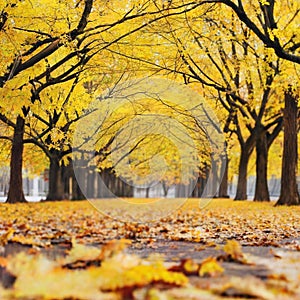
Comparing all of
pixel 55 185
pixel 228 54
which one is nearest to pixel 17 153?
pixel 55 185

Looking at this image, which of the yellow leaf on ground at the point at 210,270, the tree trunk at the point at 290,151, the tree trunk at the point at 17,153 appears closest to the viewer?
the yellow leaf on ground at the point at 210,270

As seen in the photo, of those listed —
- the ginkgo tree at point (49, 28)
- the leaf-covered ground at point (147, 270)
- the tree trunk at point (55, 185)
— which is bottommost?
the leaf-covered ground at point (147, 270)

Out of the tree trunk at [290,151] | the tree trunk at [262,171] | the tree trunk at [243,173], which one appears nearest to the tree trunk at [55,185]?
the tree trunk at [243,173]

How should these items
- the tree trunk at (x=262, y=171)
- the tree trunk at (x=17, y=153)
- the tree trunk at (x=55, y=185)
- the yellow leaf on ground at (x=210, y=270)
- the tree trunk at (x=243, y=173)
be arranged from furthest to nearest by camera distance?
the tree trunk at (x=243, y=173) < the tree trunk at (x=55, y=185) < the tree trunk at (x=262, y=171) < the tree trunk at (x=17, y=153) < the yellow leaf on ground at (x=210, y=270)

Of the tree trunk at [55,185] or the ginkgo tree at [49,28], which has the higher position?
the ginkgo tree at [49,28]

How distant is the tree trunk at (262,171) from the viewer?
1017 inches

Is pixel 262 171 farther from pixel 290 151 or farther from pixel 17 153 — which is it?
pixel 17 153

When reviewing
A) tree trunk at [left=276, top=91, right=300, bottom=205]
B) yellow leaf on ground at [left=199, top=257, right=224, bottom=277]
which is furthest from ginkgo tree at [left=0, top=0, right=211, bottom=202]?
tree trunk at [left=276, top=91, right=300, bottom=205]

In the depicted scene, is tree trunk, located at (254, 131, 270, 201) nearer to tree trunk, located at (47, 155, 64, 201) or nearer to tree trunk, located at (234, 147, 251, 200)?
tree trunk, located at (234, 147, 251, 200)

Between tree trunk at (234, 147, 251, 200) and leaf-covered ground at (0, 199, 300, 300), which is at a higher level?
tree trunk at (234, 147, 251, 200)

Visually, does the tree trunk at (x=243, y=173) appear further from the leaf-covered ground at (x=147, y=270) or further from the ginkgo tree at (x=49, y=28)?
the leaf-covered ground at (x=147, y=270)

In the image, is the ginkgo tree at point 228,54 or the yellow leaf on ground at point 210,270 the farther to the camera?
the ginkgo tree at point 228,54

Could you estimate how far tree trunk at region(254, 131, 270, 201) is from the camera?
25830 mm

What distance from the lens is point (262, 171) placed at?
1020 inches
